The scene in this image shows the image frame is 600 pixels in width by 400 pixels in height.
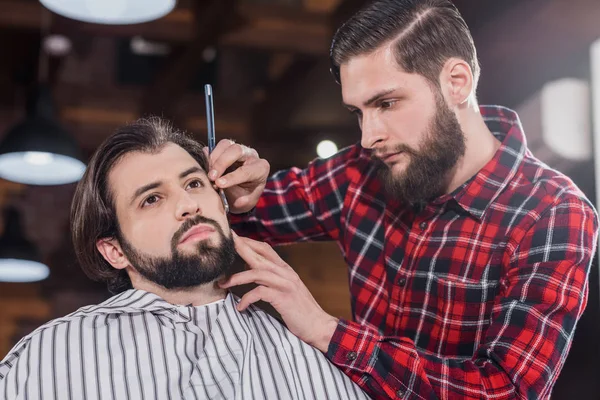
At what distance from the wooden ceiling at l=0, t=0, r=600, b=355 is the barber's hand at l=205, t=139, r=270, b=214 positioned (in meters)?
3.01

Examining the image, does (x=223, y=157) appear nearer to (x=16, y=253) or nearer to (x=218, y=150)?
(x=218, y=150)

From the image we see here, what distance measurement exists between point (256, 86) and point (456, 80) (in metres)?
Result: 5.82

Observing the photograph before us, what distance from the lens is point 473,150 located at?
210 centimetres

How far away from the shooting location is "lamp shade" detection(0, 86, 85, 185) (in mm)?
4453

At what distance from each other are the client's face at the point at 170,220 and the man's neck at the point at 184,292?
0.12 ft

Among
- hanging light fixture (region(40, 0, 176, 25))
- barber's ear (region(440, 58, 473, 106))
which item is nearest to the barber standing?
barber's ear (region(440, 58, 473, 106))

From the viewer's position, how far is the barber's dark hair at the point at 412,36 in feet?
6.45

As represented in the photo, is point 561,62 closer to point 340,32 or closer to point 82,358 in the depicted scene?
point 340,32

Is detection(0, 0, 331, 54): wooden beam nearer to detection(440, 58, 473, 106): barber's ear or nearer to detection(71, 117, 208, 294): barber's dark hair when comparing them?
detection(71, 117, 208, 294): barber's dark hair

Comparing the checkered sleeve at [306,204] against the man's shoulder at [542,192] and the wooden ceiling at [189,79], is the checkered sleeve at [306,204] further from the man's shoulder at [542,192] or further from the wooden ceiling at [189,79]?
the wooden ceiling at [189,79]

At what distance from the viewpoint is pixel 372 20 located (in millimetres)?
1988

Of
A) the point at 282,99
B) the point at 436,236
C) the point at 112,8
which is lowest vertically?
the point at 436,236

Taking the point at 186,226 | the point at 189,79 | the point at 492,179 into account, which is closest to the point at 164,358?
the point at 186,226

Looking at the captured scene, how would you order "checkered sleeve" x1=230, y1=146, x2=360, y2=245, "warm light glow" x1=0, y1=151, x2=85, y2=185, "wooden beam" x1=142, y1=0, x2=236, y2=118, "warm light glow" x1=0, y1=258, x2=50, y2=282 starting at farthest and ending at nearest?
1. "warm light glow" x1=0, y1=258, x2=50, y2=282
2. "wooden beam" x1=142, y1=0, x2=236, y2=118
3. "warm light glow" x1=0, y1=151, x2=85, y2=185
4. "checkered sleeve" x1=230, y1=146, x2=360, y2=245
